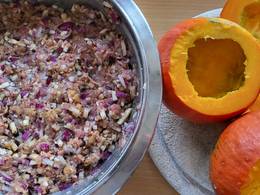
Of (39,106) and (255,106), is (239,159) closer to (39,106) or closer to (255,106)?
(255,106)

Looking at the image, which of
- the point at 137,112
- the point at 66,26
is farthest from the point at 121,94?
the point at 66,26

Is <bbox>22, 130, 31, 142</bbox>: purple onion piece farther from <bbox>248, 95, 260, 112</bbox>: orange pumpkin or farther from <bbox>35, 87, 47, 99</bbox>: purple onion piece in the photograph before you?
<bbox>248, 95, 260, 112</bbox>: orange pumpkin

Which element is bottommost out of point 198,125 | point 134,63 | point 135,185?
point 135,185

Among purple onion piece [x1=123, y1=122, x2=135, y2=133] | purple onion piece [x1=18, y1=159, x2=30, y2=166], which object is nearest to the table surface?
purple onion piece [x1=123, y1=122, x2=135, y2=133]

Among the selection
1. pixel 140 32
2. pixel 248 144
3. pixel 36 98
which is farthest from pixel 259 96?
pixel 36 98

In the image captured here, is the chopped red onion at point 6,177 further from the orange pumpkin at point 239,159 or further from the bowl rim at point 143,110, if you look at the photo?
the orange pumpkin at point 239,159

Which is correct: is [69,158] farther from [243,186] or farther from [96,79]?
[243,186]

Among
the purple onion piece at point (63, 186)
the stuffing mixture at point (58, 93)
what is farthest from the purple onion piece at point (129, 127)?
the purple onion piece at point (63, 186)
